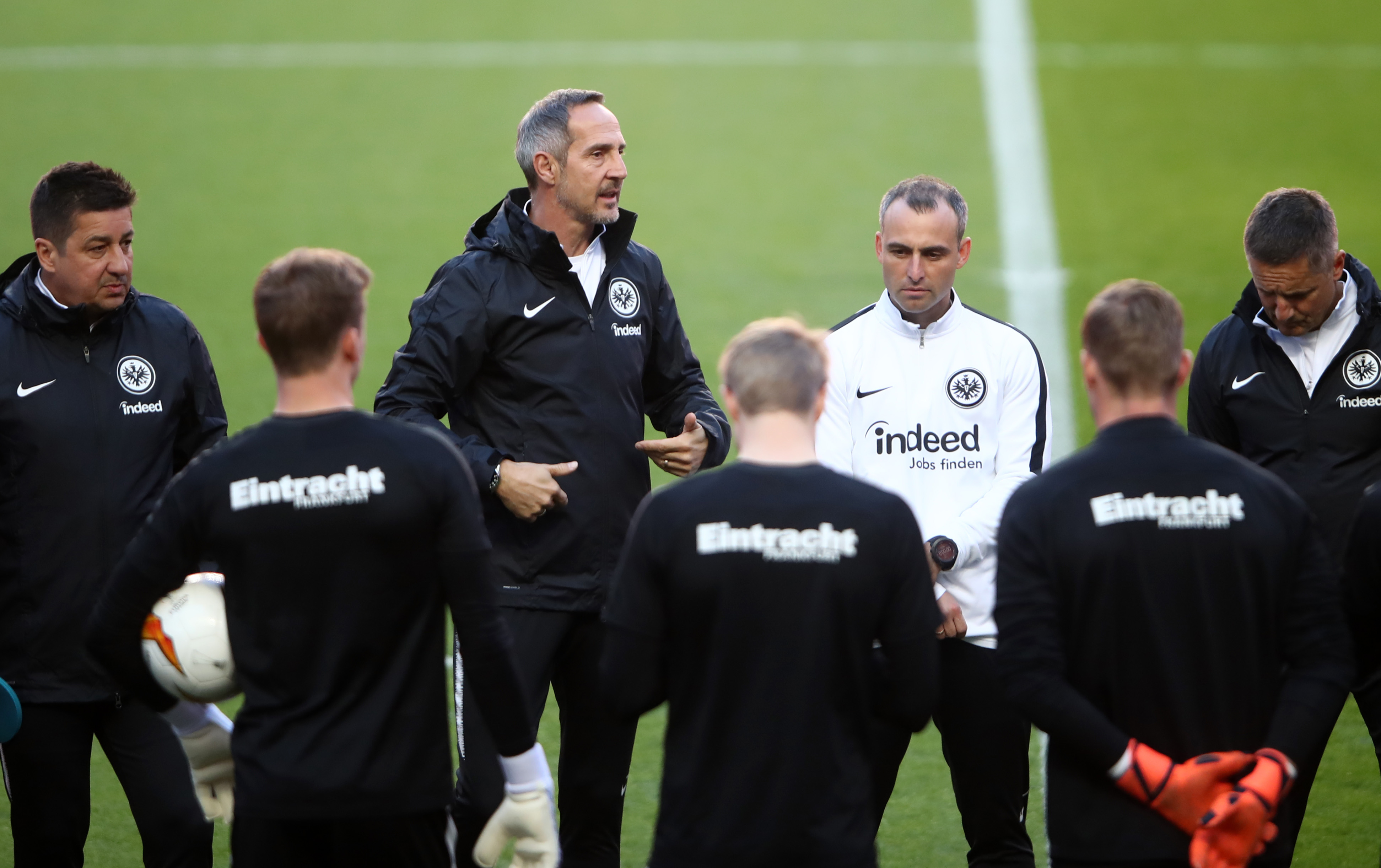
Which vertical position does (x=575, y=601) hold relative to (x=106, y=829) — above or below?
above

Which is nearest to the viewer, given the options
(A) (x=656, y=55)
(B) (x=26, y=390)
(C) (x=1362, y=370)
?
(B) (x=26, y=390)

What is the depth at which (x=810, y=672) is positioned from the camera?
123 inches

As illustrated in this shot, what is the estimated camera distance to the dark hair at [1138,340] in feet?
10.6

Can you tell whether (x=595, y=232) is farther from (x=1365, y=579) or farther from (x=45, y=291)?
(x=1365, y=579)

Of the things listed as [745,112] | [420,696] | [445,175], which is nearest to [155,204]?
[445,175]

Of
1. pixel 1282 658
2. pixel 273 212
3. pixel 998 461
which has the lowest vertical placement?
pixel 1282 658

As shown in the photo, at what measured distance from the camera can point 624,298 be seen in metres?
4.73

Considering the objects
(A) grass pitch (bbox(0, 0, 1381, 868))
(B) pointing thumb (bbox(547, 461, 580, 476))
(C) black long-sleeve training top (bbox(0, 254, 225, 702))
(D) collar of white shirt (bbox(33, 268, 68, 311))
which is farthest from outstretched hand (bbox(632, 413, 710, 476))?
(A) grass pitch (bbox(0, 0, 1381, 868))

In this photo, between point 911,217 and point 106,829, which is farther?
point 106,829

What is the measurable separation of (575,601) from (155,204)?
11.7 m

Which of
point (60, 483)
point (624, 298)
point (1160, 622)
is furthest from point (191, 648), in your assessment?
point (1160, 622)

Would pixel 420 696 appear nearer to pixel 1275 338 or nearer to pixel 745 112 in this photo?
pixel 1275 338

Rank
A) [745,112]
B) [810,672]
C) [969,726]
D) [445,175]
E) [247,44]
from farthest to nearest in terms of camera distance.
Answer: [247,44], [745,112], [445,175], [969,726], [810,672]

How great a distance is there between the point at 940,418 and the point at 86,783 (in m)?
2.58
